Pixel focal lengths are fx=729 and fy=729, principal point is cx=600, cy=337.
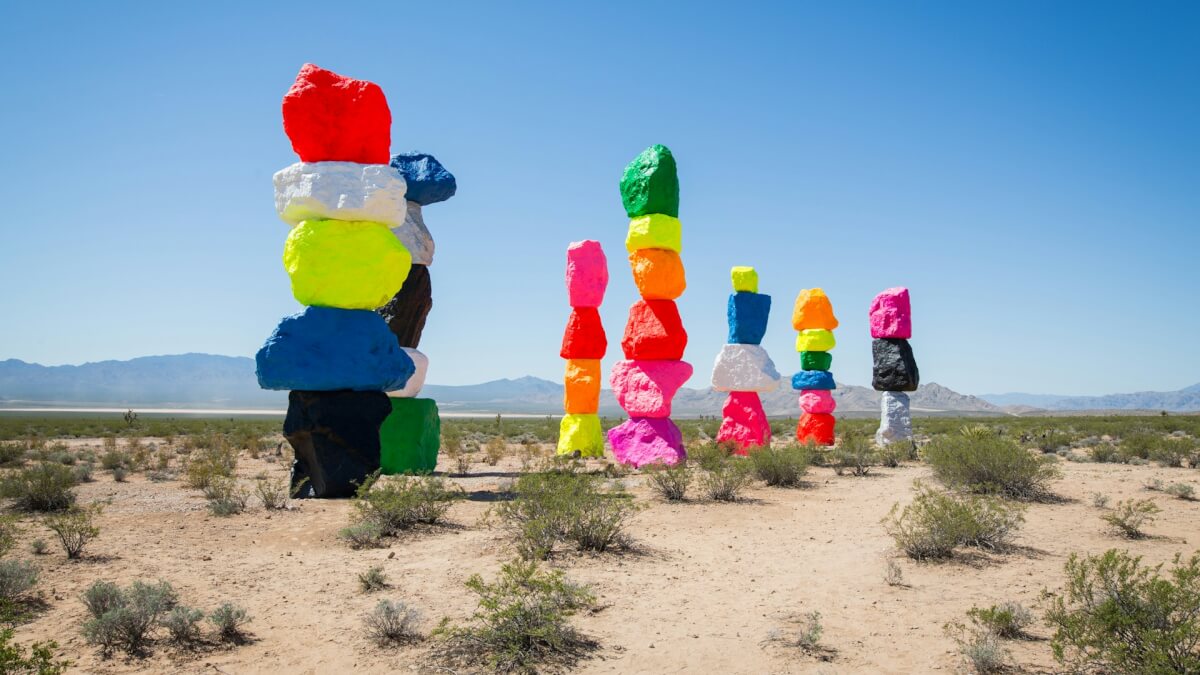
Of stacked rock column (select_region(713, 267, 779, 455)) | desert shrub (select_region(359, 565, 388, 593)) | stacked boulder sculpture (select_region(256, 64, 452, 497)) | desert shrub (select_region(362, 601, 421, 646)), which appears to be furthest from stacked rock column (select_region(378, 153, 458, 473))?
desert shrub (select_region(362, 601, 421, 646))

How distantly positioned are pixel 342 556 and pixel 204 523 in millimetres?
2773

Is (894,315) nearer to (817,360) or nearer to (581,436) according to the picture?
(817,360)

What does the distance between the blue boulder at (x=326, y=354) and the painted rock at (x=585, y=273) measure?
658 centimetres

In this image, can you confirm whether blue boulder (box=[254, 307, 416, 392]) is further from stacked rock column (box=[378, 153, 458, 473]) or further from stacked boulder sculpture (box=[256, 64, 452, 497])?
stacked rock column (box=[378, 153, 458, 473])

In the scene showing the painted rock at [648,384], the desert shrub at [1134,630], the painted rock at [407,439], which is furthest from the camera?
the painted rock at [648,384]

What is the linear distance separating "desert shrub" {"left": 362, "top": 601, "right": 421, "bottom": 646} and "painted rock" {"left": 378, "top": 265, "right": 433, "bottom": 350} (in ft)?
30.9

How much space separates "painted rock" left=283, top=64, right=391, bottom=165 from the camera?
416 inches

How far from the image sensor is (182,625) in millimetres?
5031

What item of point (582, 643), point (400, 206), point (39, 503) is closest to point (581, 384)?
point (400, 206)

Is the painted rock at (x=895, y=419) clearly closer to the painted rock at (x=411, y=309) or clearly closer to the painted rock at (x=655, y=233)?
the painted rock at (x=655, y=233)

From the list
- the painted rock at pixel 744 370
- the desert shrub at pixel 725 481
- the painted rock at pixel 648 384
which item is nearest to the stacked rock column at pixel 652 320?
the painted rock at pixel 648 384

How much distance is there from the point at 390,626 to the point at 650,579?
2.48 meters

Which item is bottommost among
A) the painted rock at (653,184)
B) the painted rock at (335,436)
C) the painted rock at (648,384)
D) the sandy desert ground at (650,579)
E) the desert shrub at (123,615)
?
the sandy desert ground at (650,579)

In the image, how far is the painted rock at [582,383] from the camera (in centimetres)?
1686
